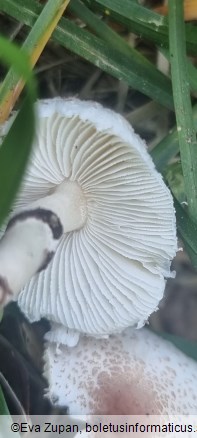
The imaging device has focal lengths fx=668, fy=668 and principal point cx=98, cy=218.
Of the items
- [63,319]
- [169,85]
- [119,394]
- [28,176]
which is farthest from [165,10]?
[119,394]

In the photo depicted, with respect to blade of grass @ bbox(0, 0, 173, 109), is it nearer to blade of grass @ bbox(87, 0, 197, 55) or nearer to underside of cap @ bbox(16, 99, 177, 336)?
blade of grass @ bbox(87, 0, 197, 55)

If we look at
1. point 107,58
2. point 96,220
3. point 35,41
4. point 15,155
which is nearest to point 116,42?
point 107,58

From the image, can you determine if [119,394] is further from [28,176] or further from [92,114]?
[92,114]

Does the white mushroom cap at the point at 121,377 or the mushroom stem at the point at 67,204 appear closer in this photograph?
the mushroom stem at the point at 67,204

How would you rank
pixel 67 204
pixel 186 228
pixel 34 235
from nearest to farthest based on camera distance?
pixel 34 235 < pixel 67 204 < pixel 186 228

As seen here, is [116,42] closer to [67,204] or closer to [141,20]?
[141,20]

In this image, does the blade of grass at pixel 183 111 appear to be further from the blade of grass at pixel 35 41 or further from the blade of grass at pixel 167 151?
the blade of grass at pixel 35 41

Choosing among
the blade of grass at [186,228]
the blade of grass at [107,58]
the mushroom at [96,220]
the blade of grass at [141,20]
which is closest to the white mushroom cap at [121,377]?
the mushroom at [96,220]
